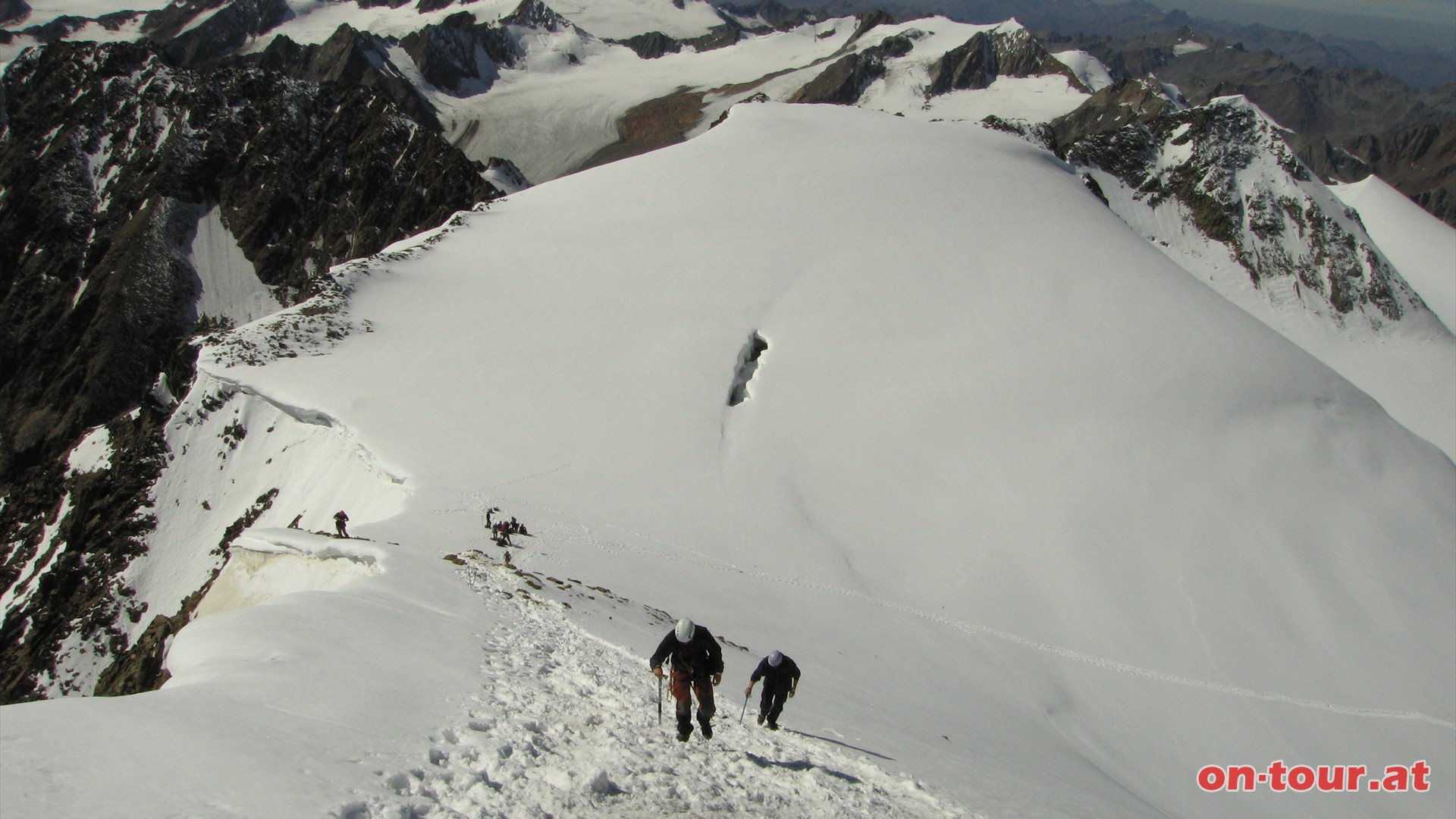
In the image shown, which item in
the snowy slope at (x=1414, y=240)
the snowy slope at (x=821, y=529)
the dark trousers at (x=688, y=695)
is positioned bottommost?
the snowy slope at (x=1414, y=240)

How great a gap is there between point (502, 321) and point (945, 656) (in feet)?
89.4

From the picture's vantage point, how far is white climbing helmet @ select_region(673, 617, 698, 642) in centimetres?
938

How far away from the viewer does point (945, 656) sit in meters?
22.2

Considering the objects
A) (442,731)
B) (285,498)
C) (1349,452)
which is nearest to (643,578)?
(442,731)

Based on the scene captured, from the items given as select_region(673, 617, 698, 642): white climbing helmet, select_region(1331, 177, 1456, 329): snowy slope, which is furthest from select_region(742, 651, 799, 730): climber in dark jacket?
select_region(1331, 177, 1456, 329): snowy slope

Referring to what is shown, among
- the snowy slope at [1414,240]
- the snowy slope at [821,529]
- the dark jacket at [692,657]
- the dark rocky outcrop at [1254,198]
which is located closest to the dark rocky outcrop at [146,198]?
the snowy slope at [821,529]

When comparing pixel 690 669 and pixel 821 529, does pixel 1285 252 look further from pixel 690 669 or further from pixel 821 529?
pixel 690 669

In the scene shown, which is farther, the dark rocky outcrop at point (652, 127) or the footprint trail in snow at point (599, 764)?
the dark rocky outcrop at point (652, 127)

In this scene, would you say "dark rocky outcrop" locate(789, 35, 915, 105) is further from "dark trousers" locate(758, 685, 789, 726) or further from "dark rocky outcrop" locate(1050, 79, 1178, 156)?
"dark trousers" locate(758, 685, 789, 726)

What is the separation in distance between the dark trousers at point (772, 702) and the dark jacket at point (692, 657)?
135cm

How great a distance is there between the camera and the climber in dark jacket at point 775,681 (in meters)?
10.5

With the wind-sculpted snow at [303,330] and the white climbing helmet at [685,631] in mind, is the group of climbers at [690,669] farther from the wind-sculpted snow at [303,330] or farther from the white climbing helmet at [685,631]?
the wind-sculpted snow at [303,330]

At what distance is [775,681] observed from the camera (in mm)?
10578

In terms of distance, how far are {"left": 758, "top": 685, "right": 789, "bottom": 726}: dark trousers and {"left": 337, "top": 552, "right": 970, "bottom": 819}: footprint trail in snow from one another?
0.26 m
